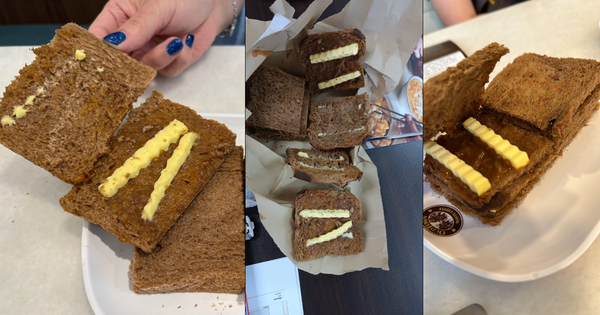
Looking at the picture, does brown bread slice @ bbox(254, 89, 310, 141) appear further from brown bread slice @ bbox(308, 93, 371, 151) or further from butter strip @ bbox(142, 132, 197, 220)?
butter strip @ bbox(142, 132, 197, 220)

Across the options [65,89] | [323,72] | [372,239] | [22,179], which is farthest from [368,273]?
[22,179]

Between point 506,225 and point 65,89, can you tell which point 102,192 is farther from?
point 506,225

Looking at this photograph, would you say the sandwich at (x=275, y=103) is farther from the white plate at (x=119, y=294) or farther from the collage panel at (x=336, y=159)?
the white plate at (x=119, y=294)

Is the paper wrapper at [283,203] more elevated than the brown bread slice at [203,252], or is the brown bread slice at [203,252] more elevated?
the paper wrapper at [283,203]

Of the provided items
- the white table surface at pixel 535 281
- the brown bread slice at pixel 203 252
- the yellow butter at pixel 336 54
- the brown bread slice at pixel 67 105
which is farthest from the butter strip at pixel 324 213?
the brown bread slice at pixel 67 105

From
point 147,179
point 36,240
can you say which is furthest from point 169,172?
point 36,240

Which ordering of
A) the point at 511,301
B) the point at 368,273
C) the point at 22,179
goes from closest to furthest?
the point at 368,273
the point at 511,301
the point at 22,179

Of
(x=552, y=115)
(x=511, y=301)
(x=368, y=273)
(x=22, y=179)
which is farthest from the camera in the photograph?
(x=22, y=179)
